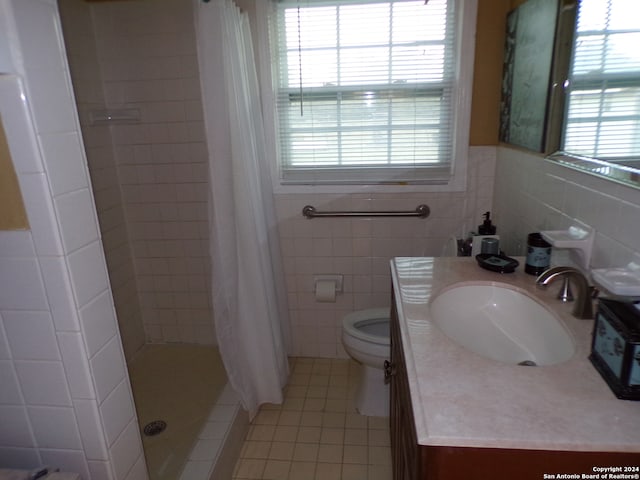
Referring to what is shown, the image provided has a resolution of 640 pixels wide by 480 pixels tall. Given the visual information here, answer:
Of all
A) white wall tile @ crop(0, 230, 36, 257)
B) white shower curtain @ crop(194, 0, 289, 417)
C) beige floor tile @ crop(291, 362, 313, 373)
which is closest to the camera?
white wall tile @ crop(0, 230, 36, 257)

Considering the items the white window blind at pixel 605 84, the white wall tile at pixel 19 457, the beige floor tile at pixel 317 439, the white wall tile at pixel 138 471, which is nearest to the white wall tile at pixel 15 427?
the white wall tile at pixel 19 457

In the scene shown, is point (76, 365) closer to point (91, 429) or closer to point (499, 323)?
point (91, 429)

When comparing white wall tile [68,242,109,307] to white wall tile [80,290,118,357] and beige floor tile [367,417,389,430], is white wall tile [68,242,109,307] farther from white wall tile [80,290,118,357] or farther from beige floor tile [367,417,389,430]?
beige floor tile [367,417,389,430]

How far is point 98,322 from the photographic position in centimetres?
95

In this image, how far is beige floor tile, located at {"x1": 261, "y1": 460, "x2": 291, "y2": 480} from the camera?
1816 millimetres

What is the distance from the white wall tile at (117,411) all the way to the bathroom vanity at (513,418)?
2.27 feet

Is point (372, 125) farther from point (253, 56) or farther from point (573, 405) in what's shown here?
point (573, 405)

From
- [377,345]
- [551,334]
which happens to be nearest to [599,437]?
[551,334]

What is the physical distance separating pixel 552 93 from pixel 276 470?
6.09 feet

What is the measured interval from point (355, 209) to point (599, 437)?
174cm

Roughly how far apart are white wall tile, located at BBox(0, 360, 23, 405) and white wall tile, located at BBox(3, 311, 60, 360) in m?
0.04

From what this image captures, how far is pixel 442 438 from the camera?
0.75 metres

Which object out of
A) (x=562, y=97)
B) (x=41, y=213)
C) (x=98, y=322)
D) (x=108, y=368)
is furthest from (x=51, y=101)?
(x=562, y=97)

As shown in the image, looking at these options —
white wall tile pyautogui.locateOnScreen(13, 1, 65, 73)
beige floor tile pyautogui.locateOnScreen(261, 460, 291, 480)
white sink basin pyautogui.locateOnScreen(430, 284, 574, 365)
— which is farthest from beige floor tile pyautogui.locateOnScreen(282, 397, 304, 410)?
white wall tile pyautogui.locateOnScreen(13, 1, 65, 73)
